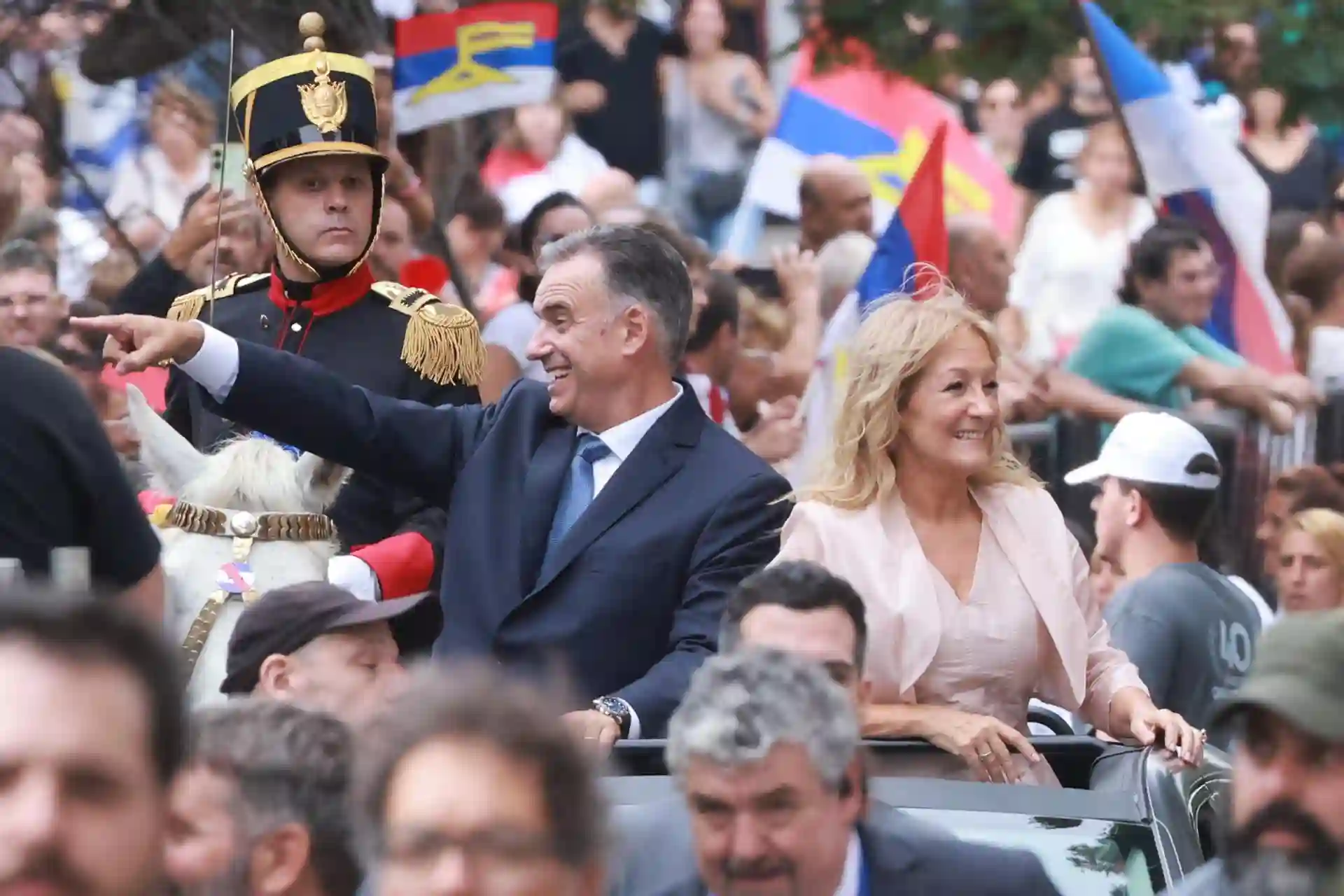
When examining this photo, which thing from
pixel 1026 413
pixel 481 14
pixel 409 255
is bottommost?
pixel 1026 413

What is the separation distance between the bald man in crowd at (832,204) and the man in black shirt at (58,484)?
5967 mm

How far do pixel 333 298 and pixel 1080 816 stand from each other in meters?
2.56

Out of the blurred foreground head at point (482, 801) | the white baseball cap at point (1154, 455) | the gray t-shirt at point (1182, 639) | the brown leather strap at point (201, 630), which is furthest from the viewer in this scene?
the white baseball cap at point (1154, 455)

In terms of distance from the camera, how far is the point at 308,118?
692 centimetres

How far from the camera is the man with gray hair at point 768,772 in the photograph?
4039 mm

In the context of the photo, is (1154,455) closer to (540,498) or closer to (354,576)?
(540,498)

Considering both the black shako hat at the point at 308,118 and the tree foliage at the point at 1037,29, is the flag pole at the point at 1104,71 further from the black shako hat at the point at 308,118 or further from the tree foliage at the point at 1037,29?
the black shako hat at the point at 308,118

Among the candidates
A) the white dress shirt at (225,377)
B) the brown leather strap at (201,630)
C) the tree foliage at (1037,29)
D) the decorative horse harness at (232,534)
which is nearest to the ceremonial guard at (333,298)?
the white dress shirt at (225,377)

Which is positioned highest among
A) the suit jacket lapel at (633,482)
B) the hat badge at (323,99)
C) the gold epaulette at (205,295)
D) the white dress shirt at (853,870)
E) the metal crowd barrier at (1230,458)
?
the hat badge at (323,99)

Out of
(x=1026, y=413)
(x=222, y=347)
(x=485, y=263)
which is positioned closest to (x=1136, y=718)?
(x=222, y=347)

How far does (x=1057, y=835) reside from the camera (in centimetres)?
520

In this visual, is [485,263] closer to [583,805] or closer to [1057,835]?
[1057,835]

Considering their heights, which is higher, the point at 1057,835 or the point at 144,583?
the point at 144,583

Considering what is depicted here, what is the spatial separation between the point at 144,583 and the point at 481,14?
14.8ft
